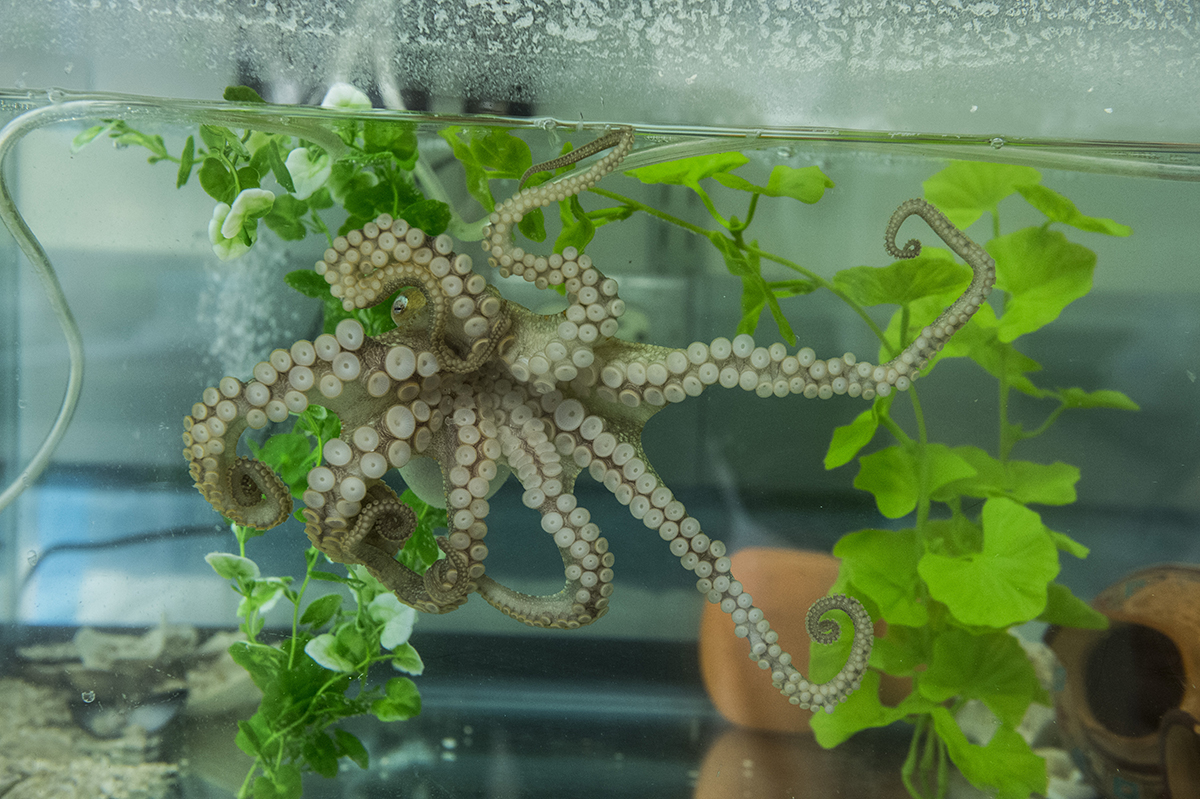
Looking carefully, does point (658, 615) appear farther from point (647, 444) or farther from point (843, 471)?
point (843, 471)

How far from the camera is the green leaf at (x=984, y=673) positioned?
1.05 m

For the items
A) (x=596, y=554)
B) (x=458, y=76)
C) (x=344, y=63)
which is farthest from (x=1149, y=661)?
(x=344, y=63)

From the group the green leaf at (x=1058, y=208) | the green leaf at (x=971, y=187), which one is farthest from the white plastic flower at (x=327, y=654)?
the green leaf at (x=1058, y=208)

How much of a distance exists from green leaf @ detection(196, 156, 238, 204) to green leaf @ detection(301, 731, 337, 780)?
825 millimetres

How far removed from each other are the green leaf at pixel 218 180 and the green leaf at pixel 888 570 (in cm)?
106

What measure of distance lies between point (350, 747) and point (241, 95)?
100cm

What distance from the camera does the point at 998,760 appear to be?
1.04m

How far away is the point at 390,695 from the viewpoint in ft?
3.55

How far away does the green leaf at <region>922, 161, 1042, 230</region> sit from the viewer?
1.10m

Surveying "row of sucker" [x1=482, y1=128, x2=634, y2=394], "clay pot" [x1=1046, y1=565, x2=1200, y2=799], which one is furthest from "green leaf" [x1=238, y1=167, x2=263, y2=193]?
"clay pot" [x1=1046, y1=565, x2=1200, y2=799]

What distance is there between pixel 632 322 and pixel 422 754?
0.82 metres

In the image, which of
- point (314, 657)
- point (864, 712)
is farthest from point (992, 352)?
point (314, 657)

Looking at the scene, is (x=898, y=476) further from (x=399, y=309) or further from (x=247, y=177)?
(x=247, y=177)

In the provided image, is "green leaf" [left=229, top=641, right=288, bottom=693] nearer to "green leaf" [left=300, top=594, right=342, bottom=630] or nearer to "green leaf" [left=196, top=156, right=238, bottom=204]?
"green leaf" [left=300, top=594, right=342, bottom=630]
